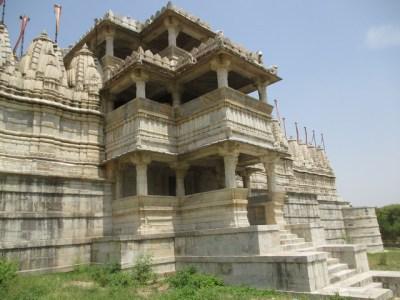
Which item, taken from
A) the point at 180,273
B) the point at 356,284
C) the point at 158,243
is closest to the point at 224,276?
the point at 180,273

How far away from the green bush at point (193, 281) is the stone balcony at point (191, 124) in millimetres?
5339

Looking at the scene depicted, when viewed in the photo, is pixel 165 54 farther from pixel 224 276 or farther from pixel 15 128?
pixel 224 276

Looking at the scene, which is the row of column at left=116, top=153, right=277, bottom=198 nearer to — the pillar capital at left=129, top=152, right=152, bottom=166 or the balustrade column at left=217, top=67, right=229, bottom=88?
the pillar capital at left=129, top=152, right=152, bottom=166

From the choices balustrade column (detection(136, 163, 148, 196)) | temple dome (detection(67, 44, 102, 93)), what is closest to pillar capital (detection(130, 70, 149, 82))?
temple dome (detection(67, 44, 102, 93))

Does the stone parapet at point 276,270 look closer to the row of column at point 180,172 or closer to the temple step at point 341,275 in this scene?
the temple step at point 341,275

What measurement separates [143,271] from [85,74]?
1098 centimetres

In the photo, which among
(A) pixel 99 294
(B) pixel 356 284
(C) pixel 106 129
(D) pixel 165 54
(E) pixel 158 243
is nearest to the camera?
(A) pixel 99 294

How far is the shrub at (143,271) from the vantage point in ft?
41.1

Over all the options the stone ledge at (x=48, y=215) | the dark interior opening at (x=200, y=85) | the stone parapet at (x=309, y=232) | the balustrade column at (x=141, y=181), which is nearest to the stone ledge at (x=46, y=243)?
the stone ledge at (x=48, y=215)

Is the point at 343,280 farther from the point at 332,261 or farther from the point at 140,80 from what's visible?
the point at 140,80

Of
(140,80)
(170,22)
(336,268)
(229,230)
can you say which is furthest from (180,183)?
(170,22)

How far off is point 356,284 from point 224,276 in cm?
458

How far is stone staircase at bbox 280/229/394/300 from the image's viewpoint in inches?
384

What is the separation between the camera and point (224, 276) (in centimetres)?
1262
